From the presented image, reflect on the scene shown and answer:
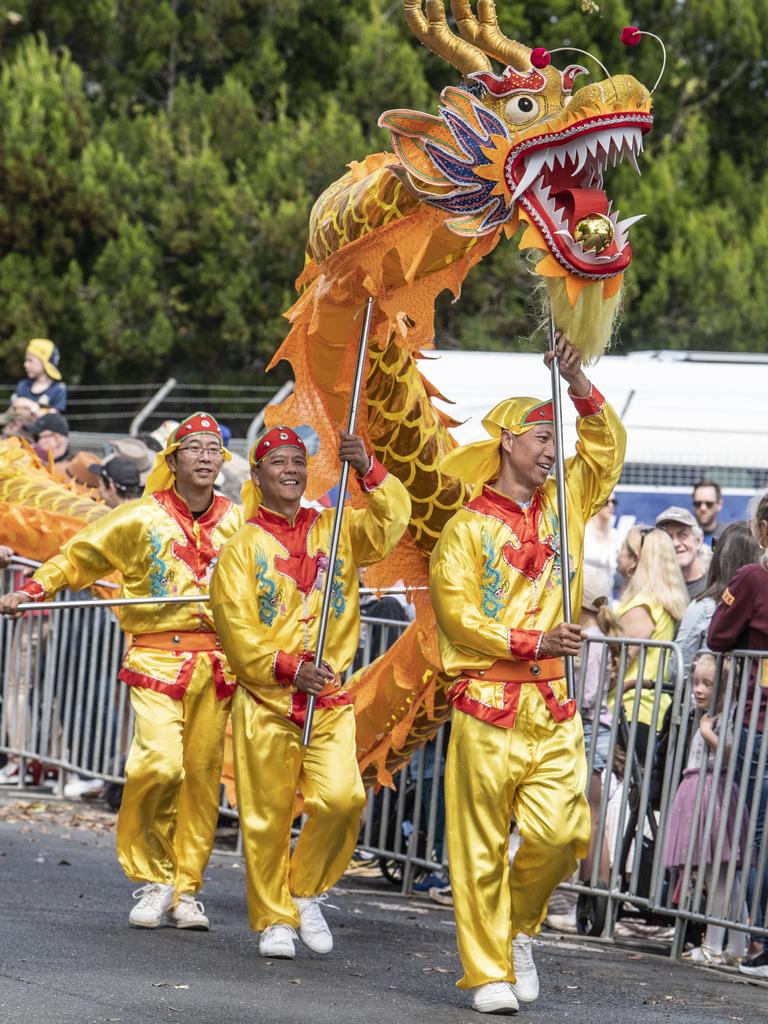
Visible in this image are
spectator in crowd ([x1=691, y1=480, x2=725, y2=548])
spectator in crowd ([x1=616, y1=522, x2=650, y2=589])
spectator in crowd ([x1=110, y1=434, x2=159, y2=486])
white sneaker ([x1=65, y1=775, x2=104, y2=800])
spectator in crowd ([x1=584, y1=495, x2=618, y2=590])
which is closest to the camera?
spectator in crowd ([x1=616, y1=522, x2=650, y2=589])

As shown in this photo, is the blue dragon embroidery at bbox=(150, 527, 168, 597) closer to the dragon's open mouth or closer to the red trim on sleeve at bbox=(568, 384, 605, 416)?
the red trim on sleeve at bbox=(568, 384, 605, 416)

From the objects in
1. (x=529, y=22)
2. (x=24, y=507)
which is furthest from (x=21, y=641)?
(x=529, y=22)

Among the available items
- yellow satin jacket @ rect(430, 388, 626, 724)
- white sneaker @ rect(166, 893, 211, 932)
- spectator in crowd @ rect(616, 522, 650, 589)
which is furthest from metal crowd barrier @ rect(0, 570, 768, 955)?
white sneaker @ rect(166, 893, 211, 932)

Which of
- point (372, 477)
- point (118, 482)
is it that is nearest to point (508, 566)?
point (372, 477)

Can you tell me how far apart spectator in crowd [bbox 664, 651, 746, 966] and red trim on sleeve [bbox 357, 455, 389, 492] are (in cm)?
148

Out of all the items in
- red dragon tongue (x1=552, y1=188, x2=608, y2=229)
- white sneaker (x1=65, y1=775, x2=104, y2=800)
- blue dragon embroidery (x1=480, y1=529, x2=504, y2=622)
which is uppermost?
red dragon tongue (x1=552, y1=188, x2=608, y2=229)

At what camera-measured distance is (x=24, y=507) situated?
9109 millimetres

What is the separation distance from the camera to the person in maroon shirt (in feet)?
21.4

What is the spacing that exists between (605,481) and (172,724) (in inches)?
75.4

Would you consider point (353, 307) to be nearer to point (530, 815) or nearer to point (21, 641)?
point (530, 815)

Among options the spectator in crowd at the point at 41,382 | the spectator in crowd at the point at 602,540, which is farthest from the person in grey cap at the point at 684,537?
the spectator in crowd at the point at 41,382

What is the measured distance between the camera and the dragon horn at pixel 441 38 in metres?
5.78

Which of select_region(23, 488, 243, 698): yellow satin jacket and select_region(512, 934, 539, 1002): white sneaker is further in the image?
select_region(23, 488, 243, 698): yellow satin jacket

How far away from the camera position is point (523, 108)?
18.4 feet
